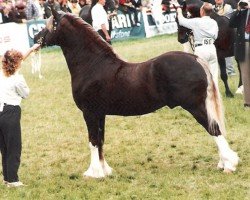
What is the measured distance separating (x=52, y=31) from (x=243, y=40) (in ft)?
16.9

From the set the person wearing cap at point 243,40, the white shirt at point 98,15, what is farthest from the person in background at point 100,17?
the person wearing cap at point 243,40

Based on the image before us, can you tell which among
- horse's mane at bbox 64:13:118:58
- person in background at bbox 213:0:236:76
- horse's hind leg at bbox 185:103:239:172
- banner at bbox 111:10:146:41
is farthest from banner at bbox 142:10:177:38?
horse's hind leg at bbox 185:103:239:172

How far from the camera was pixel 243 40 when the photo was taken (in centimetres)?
1246

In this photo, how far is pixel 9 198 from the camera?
773 centimetres

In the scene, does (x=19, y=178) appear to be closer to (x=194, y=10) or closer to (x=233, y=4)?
(x=194, y=10)

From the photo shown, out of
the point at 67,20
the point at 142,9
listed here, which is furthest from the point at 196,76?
the point at 142,9

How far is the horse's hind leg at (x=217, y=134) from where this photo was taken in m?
8.09

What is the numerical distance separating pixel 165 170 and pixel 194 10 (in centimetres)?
355

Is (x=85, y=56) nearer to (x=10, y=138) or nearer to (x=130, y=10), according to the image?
(x=10, y=138)

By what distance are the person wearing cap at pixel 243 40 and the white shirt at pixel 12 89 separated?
583 centimetres

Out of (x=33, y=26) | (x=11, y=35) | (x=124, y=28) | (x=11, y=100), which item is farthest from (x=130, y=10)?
(x=11, y=100)

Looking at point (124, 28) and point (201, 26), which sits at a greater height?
point (201, 26)

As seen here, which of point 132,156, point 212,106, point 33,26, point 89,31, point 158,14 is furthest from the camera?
point 158,14

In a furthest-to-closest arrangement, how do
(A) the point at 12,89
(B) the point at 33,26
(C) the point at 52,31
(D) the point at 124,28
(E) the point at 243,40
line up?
(D) the point at 124,28
(B) the point at 33,26
(E) the point at 243,40
(C) the point at 52,31
(A) the point at 12,89
